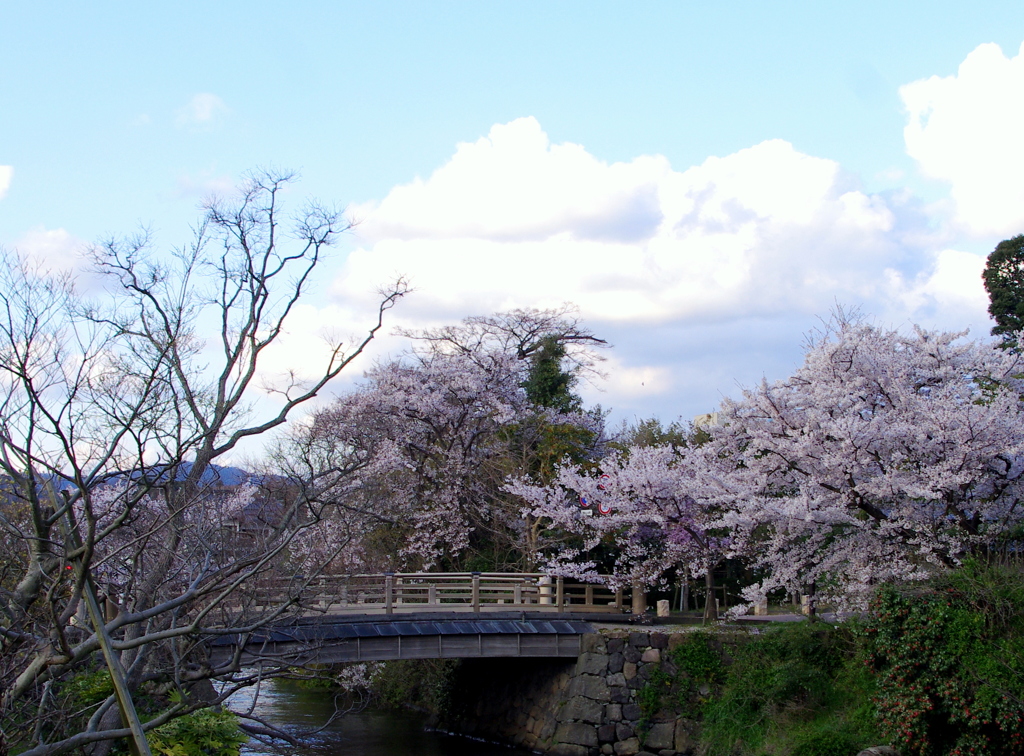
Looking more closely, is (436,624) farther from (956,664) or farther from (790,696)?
(956,664)

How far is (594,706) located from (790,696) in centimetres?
460

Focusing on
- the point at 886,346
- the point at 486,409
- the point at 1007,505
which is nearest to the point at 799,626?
the point at 1007,505

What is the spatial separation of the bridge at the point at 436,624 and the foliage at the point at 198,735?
3.49m

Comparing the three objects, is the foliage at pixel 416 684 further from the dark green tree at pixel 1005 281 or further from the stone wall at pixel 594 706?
the dark green tree at pixel 1005 281

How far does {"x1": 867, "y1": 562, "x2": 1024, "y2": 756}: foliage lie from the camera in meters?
13.0

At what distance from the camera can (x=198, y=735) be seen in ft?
43.8

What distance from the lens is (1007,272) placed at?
2833cm

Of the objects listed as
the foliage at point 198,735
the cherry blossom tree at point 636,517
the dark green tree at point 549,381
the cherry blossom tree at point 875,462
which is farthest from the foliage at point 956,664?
the dark green tree at point 549,381

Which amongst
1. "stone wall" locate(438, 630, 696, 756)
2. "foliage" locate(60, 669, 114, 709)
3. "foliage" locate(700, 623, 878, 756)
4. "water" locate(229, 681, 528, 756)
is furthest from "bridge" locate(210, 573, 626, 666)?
"foliage" locate(700, 623, 878, 756)

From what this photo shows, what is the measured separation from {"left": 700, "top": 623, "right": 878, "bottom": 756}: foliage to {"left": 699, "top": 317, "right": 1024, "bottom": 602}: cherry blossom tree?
103cm

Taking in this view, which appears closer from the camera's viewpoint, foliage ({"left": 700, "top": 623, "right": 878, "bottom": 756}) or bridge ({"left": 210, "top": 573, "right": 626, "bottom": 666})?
foliage ({"left": 700, "top": 623, "right": 878, "bottom": 756})

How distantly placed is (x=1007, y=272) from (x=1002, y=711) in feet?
64.3

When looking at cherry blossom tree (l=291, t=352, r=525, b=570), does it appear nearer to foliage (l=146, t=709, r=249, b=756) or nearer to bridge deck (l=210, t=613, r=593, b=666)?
bridge deck (l=210, t=613, r=593, b=666)

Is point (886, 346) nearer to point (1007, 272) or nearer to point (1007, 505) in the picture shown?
point (1007, 505)
